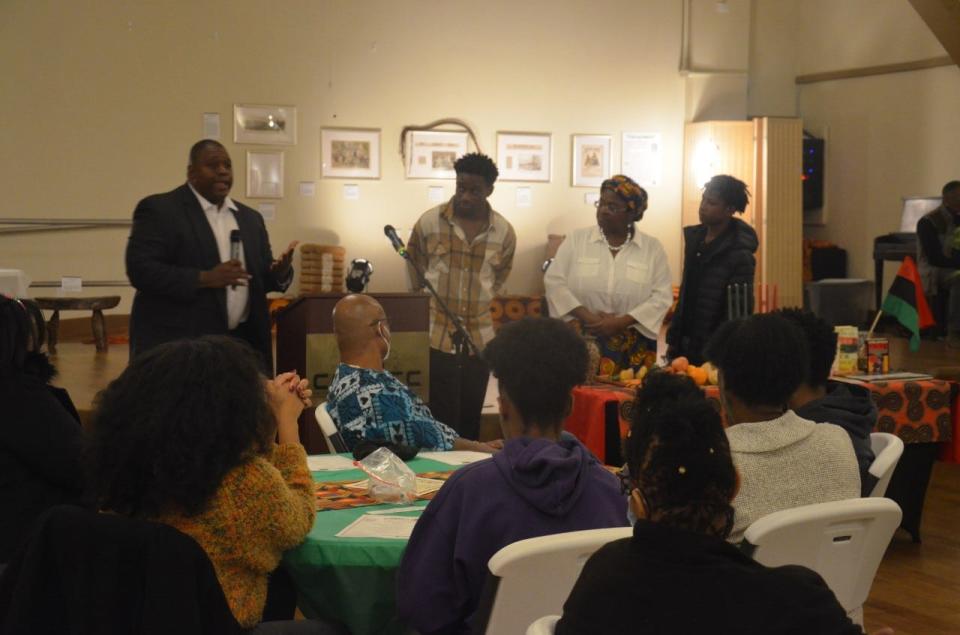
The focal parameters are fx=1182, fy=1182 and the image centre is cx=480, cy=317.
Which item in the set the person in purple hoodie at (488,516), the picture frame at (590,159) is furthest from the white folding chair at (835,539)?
the picture frame at (590,159)

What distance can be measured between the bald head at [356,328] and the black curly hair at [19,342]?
923 millimetres

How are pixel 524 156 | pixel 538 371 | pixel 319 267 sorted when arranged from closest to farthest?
1. pixel 538 371
2. pixel 319 267
3. pixel 524 156

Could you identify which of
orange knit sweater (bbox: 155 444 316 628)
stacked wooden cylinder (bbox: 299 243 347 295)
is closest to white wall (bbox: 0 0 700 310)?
stacked wooden cylinder (bbox: 299 243 347 295)

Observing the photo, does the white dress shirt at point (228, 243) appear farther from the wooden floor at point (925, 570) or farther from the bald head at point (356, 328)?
the bald head at point (356, 328)

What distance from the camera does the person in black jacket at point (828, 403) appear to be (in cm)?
306

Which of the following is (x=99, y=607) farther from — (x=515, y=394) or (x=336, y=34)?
(x=336, y=34)

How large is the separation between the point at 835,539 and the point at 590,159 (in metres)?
9.53

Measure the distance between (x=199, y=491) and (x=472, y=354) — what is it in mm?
3438

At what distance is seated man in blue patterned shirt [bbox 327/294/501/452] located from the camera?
3.32m

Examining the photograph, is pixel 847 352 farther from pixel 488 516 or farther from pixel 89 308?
pixel 89 308

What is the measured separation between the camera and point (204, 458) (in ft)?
6.65

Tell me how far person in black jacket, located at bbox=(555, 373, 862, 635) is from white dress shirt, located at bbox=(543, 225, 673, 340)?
3.67 meters

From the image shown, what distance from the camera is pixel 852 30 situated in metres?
12.5

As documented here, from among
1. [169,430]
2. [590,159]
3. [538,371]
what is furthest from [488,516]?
[590,159]
